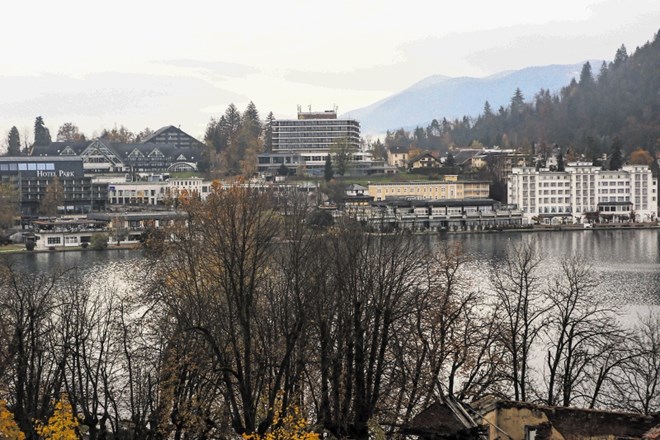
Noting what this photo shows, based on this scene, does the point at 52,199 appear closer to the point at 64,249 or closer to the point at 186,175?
the point at 64,249

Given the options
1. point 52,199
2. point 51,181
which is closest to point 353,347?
point 52,199

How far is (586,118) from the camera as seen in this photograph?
6900 cm

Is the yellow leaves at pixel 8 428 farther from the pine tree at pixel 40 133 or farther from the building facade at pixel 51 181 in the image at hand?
the pine tree at pixel 40 133

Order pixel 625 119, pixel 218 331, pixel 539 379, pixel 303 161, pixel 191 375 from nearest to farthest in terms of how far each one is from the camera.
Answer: pixel 191 375
pixel 218 331
pixel 539 379
pixel 303 161
pixel 625 119

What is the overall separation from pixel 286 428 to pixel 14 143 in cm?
6030

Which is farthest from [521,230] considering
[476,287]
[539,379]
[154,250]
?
[539,379]

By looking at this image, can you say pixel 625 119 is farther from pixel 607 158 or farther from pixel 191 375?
pixel 191 375

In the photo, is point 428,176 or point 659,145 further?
point 659,145

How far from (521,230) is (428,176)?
1014cm

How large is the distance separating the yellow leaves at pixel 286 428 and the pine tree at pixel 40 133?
5758 centimetres

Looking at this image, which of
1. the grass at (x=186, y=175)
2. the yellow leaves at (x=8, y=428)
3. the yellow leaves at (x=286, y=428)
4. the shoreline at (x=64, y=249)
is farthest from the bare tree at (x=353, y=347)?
the grass at (x=186, y=175)

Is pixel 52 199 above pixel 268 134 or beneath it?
beneath

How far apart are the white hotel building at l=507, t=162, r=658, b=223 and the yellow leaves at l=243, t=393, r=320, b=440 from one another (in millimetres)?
39968

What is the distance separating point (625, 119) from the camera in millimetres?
66125
